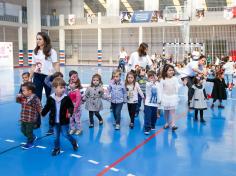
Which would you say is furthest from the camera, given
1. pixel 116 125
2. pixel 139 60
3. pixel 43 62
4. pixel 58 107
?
pixel 139 60

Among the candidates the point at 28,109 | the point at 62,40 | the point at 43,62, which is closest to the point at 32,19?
the point at 62,40

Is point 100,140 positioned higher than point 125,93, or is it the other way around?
point 125,93

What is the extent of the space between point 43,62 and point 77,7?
2704cm

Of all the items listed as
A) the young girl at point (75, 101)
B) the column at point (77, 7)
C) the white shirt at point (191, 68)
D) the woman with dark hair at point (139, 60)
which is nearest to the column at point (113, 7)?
the column at point (77, 7)

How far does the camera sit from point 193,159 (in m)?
4.47

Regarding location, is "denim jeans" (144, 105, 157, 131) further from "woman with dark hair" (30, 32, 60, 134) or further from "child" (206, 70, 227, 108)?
"child" (206, 70, 227, 108)

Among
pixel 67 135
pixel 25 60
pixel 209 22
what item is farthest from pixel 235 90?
pixel 25 60

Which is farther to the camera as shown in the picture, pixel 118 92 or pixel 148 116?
pixel 118 92

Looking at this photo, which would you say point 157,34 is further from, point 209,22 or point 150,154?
point 150,154

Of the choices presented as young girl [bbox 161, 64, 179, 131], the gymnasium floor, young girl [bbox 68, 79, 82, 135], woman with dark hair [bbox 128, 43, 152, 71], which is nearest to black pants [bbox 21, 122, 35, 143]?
the gymnasium floor

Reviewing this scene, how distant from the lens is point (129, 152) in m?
4.74

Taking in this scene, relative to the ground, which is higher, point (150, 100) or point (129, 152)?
point (150, 100)

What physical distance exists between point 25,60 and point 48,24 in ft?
13.8

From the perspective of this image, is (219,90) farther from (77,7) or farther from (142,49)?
(77,7)
